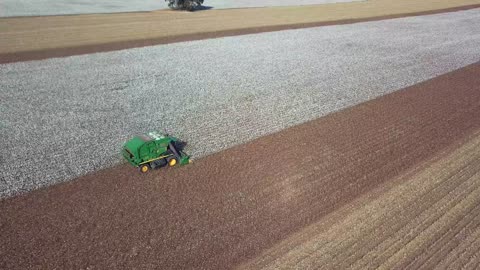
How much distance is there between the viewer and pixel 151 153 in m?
14.1

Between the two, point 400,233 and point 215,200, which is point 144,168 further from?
point 400,233

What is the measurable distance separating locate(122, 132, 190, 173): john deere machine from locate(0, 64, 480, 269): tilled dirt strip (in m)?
0.38

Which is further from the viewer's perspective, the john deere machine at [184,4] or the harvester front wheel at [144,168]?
the john deere machine at [184,4]

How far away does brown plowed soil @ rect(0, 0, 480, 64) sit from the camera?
32312 millimetres

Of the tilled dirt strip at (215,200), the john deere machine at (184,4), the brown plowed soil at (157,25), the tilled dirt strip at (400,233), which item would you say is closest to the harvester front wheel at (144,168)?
the tilled dirt strip at (215,200)

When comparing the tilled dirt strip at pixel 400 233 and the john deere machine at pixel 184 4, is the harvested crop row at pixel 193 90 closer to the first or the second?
the tilled dirt strip at pixel 400 233

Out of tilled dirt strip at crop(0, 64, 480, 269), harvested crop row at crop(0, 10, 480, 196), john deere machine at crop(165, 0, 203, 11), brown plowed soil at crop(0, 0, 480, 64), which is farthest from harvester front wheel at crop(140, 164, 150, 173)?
john deere machine at crop(165, 0, 203, 11)

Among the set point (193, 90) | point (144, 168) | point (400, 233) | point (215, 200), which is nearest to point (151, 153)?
point (144, 168)

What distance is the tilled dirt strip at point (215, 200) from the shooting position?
35.1 ft

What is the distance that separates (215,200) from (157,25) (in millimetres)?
32616

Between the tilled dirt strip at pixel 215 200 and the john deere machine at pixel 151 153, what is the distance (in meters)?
0.38

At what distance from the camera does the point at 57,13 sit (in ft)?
154

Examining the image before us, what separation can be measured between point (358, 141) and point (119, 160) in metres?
9.26

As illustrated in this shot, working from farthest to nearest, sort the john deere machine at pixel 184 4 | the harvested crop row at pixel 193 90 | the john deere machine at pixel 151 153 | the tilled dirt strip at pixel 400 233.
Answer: the john deere machine at pixel 184 4
the harvested crop row at pixel 193 90
the john deere machine at pixel 151 153
the tilled dirt strip at pixel 400 233
